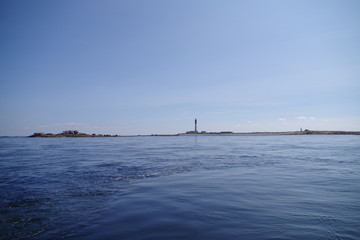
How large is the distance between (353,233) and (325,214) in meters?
1.03

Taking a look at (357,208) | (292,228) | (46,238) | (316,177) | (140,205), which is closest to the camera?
(46,238)

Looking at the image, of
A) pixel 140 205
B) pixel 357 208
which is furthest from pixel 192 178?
pixel 357 208

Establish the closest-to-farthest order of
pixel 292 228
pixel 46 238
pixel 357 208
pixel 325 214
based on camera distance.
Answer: pixel 46 238 < pixel 292 228 < pixel 325 214 < pixel 357 208

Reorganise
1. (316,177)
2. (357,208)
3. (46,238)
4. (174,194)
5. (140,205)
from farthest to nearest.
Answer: (316,177) → (174,194) → (140,205) → (357,208) → (46,238)

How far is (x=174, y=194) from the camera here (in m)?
7.23

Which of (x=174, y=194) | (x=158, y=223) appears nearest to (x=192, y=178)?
(x=174, y=194)

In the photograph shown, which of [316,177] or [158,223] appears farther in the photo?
[316,177]

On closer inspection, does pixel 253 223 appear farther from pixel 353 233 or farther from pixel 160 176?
pixel 160 176

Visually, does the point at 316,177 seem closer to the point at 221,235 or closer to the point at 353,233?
the point at 353,233

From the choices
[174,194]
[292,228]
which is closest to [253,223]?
[292,228]

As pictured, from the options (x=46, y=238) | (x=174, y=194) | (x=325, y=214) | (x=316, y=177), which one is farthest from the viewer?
(x=316, y=177)

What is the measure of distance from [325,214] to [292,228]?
56.9 inches

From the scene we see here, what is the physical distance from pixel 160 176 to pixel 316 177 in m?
7.85

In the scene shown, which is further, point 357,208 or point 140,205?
point 140,205
